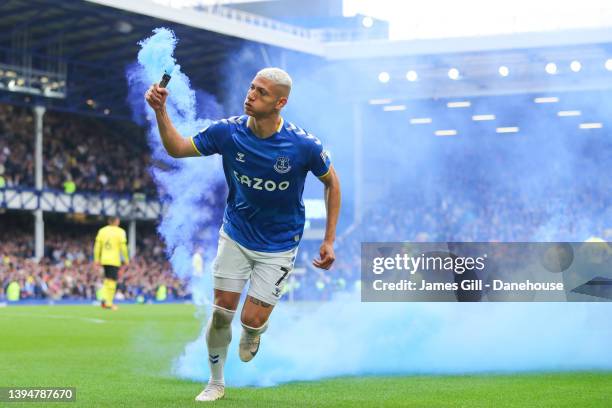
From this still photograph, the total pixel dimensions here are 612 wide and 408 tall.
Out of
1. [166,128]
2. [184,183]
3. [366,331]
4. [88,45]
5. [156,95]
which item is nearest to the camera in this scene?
[156,95]

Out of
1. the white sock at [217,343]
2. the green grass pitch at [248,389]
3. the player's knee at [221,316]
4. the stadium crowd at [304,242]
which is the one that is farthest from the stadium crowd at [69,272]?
the player's knee at [221,316]

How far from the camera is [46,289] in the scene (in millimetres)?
34156

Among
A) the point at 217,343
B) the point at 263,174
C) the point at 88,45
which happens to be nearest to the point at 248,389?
the point at 217,343

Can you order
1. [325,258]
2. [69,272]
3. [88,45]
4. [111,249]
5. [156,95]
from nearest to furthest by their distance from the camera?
[156,95] < [325,258] < [111,249] < [69,272] < [88,45]

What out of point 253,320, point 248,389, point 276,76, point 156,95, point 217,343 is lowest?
point 248,389

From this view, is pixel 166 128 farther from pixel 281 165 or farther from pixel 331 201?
pixel 331 201

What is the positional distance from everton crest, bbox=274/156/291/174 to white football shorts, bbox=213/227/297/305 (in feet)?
2.12

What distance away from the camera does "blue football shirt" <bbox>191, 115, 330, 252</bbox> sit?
7176 mm

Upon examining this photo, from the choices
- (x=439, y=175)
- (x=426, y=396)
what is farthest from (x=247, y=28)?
(x=426, y=396)

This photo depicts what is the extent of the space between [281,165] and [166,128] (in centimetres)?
86

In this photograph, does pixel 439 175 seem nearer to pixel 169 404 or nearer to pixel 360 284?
pixel 360 284

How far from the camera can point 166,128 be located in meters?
Answer: 6.79

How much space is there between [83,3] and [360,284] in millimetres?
21436

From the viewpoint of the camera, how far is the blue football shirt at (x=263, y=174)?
7.18 m
